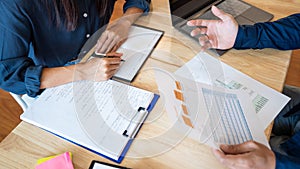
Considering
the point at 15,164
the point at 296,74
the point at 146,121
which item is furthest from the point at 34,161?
the point at 296,74

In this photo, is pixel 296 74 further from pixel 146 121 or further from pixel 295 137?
pixel 146 121

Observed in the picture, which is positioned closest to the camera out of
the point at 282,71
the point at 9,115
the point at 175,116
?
the point at 175,116

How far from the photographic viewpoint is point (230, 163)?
2.10 ft

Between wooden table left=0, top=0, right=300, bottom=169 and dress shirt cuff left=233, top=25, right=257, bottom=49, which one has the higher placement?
dress shirt cuff left=233, top=25, right=257, bottom=49

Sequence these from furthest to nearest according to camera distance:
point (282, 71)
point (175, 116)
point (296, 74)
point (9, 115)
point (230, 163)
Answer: point (296, 74)
point (9, 115)
point (282, 71)
point (175, 116)
point (230, 163)

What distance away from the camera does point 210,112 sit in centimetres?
74

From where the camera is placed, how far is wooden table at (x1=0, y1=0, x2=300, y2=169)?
66 cm

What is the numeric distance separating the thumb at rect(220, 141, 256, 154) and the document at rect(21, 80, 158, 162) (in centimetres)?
21

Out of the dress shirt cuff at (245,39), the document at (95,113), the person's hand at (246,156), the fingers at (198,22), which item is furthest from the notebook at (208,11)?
the person's hand at (246,156)

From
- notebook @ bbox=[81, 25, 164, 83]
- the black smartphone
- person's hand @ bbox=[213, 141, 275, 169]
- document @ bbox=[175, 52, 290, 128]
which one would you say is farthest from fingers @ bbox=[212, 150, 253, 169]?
notebook @ bbox=[81, 25, 164, 83]

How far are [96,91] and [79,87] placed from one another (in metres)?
0.05

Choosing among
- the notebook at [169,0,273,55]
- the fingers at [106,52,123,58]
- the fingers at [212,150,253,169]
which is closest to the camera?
the fingers at [212,150,253,169]

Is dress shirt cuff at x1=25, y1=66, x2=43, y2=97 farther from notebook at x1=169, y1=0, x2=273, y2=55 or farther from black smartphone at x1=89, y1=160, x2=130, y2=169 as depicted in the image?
notebook at x1=169, y1=0, x2=273, y2=55

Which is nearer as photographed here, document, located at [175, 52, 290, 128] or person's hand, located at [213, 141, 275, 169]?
person's hand, located at [213, 141, 275, 169]
